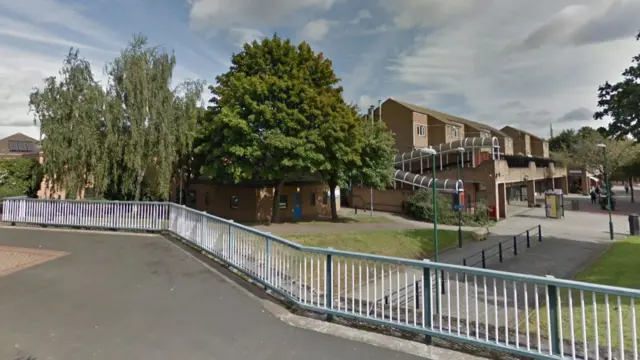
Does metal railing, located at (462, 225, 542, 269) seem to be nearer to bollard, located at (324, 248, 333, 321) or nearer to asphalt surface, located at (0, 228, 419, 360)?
bollard, located at (324, 248, 333, 321)

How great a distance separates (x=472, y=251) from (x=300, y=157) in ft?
31.5

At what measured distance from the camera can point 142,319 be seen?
4703 mm

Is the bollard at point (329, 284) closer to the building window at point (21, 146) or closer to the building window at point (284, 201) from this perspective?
the building window at point (284, 201)

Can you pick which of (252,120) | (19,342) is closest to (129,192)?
(252,120)

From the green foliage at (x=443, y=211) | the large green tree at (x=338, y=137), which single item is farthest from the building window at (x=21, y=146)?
the green foliage at (x=443, y=211)

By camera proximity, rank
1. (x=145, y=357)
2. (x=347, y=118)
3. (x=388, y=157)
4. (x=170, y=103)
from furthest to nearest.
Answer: (x=388, y=157)
(x=347, y=118)
(x=170, y=103)
(x=145, y=357)

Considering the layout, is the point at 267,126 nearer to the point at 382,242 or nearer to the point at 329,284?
the point at 382,242

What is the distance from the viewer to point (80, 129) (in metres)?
14.5

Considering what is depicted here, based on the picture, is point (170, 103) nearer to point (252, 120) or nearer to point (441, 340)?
point (252, 120)

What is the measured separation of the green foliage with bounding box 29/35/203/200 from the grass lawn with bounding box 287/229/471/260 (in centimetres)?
780

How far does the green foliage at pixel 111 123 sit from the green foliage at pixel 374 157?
1173 centimetres

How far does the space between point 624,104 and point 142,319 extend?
54.7 feet

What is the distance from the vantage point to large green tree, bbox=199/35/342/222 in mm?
16250

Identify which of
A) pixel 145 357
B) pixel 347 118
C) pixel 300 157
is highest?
pixel 347 118
